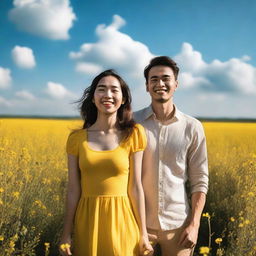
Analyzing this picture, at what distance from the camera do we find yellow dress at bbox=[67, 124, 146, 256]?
2.02 meters

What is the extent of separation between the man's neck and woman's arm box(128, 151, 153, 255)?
1.98 feet

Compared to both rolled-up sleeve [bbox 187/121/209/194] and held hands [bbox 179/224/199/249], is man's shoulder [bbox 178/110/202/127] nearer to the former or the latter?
rolled-up sleeve [bbox 187/121/209/194]

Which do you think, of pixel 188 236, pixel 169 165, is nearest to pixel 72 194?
pixel 169 165

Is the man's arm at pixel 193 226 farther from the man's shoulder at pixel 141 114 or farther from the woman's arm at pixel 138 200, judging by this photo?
the man's shoulder at pixel 141 114

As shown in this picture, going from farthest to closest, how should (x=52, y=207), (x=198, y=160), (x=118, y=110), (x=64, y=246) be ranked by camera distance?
(x=52, y=207) < (x=198, y=160) < (x=118, y=110) < (x=64, y=246)

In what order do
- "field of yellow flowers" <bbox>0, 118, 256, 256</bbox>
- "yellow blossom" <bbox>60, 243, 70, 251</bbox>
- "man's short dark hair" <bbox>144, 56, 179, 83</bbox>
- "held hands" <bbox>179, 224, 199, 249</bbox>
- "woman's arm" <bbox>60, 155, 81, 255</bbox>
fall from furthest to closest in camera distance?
"field of yellow flowers" <bbox>0, 118, 256, 256</bbox>
"man's short dark hair" <bbox>144, 56, 179, 83</bbox>
"held hands" <bbox>179, 224, 199, 249</bbox>
"woman's arm" <bbox>60, 155, 81, 255</bbox>
"yellow blossom" <bbox>60, 243, 70, 251</bbox>

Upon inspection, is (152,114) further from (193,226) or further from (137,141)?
(193,226)

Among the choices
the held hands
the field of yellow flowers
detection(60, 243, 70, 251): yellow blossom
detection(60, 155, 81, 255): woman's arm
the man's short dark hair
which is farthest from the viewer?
the field of yellow flowers

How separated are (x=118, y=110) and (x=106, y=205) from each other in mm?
667

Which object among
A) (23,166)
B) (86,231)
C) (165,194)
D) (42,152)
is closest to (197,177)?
(165,194)

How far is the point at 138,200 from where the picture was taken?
2072 mm

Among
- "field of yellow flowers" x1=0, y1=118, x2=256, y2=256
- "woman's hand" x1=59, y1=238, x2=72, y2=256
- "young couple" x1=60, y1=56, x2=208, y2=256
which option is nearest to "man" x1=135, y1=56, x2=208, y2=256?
"young couple" x1=60, y1=56, x2=208, y2=256

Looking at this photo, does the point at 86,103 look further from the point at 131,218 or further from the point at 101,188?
the point at 131,218

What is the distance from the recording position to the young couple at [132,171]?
2041 millimetres
